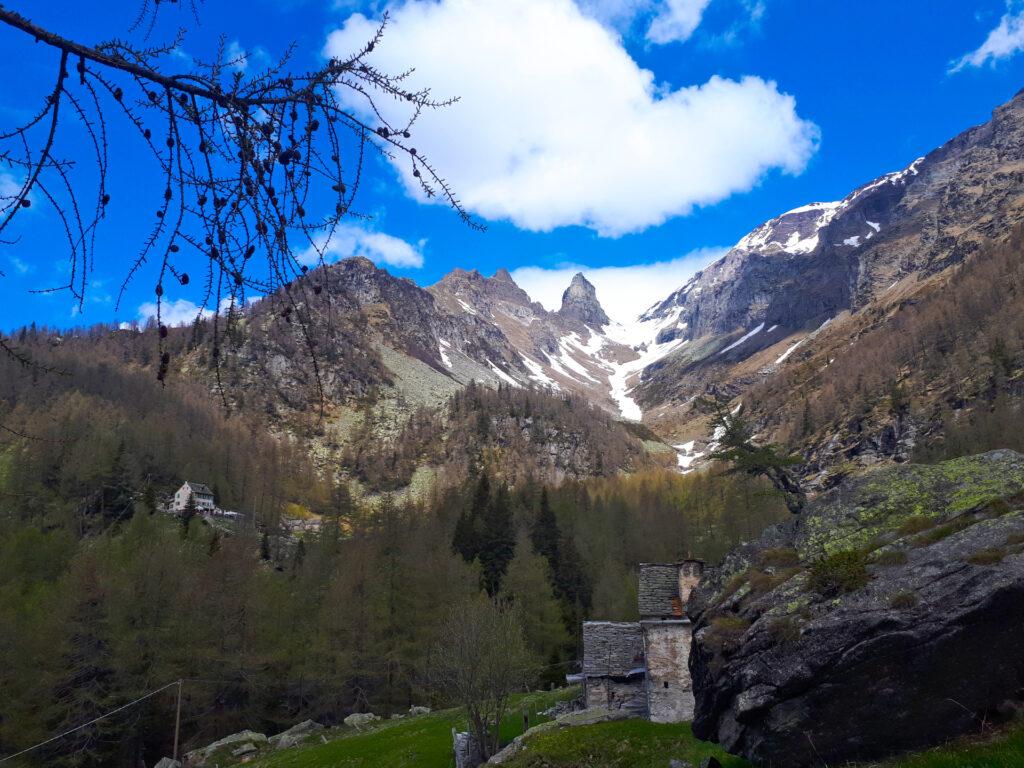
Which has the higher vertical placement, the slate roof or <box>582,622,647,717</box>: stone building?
the slate roof

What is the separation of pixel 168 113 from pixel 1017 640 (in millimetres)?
11260

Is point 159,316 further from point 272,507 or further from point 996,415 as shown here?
point 272,507

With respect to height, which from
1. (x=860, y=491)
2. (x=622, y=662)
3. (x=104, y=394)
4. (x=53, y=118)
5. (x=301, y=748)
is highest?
(x=104, y=394)

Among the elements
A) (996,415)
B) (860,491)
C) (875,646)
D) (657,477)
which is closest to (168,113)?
(875,646)

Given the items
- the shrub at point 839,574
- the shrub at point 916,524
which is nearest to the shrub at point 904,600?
the shrub at point 839,574

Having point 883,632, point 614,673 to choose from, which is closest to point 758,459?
point 614,673

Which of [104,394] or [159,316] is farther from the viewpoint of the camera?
[104,394]

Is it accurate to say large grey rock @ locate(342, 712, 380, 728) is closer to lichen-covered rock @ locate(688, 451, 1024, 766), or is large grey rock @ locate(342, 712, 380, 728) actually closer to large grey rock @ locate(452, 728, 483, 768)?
large grey rock @ locate(452, 728, 483, 768)

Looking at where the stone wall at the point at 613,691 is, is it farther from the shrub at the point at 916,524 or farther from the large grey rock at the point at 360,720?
the shrub at the point at 916,524

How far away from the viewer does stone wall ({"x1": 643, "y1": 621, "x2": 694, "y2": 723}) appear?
947 inches

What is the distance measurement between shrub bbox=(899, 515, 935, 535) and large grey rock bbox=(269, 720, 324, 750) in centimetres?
3733

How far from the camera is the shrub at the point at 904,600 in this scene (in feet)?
31.3

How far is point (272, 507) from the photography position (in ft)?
405

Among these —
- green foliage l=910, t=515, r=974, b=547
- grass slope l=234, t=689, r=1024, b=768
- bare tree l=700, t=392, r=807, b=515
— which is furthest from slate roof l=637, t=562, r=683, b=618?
green foliage l=910, t=515, r=974, b=547
